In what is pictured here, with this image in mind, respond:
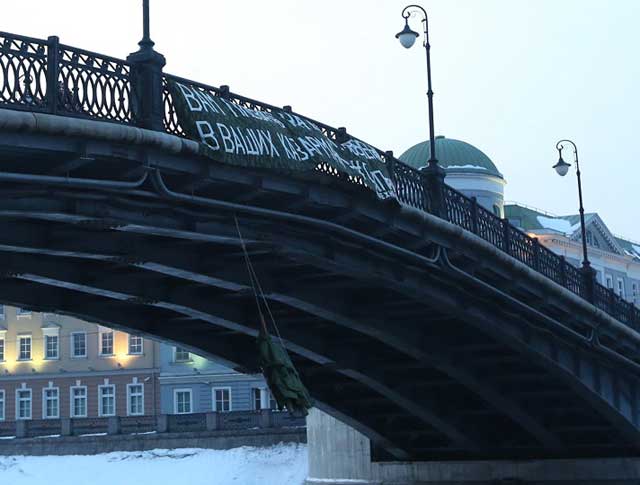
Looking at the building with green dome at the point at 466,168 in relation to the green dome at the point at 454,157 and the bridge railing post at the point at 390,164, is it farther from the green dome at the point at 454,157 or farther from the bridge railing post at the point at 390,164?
the bridge railing post at the point at 390,164

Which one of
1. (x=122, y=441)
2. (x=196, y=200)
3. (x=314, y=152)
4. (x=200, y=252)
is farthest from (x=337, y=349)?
(x=122, y=441)

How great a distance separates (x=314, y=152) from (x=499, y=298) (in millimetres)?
8945

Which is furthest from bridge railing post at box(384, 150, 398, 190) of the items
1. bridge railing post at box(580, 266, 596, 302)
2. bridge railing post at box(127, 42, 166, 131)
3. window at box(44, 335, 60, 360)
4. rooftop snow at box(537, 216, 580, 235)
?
window at box(44, 335, 60, 360)

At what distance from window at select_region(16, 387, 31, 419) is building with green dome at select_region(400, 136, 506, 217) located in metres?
30.2

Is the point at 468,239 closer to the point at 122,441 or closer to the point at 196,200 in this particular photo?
the point at 196,200

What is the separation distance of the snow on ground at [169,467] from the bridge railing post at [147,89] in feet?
124

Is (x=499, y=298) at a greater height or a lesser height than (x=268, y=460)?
greater

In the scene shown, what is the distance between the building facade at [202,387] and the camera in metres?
78.3

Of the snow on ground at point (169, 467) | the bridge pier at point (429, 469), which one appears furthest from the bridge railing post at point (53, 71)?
the snow on ground at point (169, 467)

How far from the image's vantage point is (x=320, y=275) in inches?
1147

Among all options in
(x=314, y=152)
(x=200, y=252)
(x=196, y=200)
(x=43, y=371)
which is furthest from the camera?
(x=43, y=371)

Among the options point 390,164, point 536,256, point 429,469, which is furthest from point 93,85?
point 429,469

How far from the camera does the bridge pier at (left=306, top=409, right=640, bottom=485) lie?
135 feet

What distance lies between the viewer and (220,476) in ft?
203
